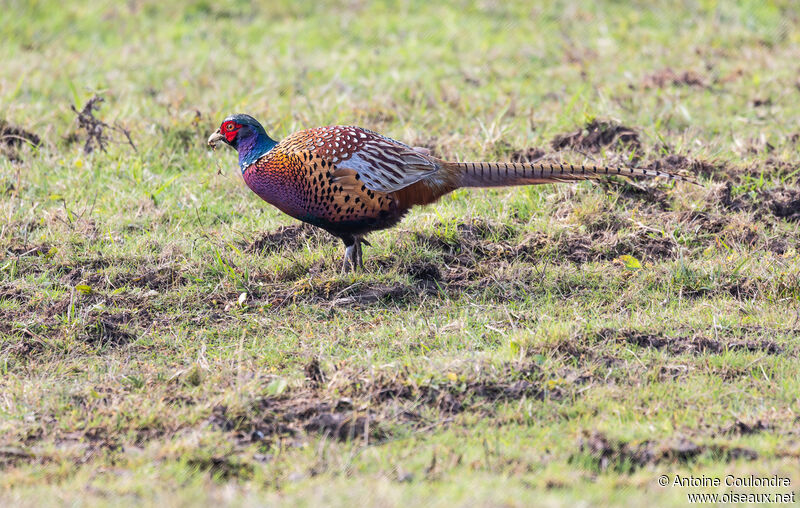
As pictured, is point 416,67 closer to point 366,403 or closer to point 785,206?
point 785,206

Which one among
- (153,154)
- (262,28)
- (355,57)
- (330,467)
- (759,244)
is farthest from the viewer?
(262,28)

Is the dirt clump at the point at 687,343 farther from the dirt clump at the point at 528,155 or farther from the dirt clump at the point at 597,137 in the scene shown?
the dirt clump at the point at 597,137

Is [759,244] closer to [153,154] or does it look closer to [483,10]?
[153,154]

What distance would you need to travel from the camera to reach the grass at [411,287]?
348cm

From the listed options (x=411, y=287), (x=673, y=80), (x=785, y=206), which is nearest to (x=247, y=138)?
(x=411, y=287)

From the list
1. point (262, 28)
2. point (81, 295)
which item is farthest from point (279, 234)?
point (262, 28)

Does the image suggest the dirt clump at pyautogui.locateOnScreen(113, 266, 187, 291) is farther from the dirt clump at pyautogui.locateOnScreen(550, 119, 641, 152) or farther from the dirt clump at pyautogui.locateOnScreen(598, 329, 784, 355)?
the dirt clump at pyautogui.locateOnScreen(550, 119, 641, 152)

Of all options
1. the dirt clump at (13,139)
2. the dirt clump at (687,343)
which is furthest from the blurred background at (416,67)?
the dirt clump at (687,343)

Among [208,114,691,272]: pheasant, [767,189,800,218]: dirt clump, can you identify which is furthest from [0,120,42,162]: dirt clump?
[767,189,800,218]: dirt clump

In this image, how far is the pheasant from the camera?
4.90m

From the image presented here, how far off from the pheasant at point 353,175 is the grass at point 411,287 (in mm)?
349

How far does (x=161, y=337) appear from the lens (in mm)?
4551

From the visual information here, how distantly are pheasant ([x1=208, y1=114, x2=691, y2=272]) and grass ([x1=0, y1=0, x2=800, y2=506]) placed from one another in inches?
13.7

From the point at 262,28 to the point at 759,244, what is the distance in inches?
229
